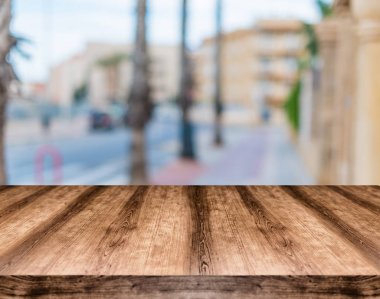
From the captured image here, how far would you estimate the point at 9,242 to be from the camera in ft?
6.04

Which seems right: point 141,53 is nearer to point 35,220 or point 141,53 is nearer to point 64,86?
point 35,220

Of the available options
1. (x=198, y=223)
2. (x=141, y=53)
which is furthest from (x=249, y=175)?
(x=198, y=223)

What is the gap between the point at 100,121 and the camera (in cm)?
3122

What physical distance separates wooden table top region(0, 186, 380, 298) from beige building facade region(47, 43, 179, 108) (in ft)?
202

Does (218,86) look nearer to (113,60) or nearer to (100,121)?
(100,121)

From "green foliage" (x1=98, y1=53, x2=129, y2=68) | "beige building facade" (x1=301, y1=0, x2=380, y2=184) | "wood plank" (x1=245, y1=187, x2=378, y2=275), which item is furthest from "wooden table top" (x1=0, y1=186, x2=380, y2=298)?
Result: "green foliage" (x1=98, y1=53, x2=129, y2=68)

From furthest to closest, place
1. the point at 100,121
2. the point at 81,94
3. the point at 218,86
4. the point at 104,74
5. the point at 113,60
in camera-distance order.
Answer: the point at 81,94
the point at 104,74
the point at 113,60
the point at 100,121
the point at 218,86

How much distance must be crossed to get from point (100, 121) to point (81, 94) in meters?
38.9

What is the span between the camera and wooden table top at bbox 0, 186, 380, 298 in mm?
1602

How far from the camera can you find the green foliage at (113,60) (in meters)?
66.9

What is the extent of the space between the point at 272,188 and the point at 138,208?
88cm

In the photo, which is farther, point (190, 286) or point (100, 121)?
point (100, 121)

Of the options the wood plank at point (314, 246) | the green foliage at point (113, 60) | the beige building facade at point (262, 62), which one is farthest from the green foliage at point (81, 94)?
the wood plank at point (314, 246)

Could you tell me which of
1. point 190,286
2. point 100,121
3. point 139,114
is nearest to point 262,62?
point 100,121
